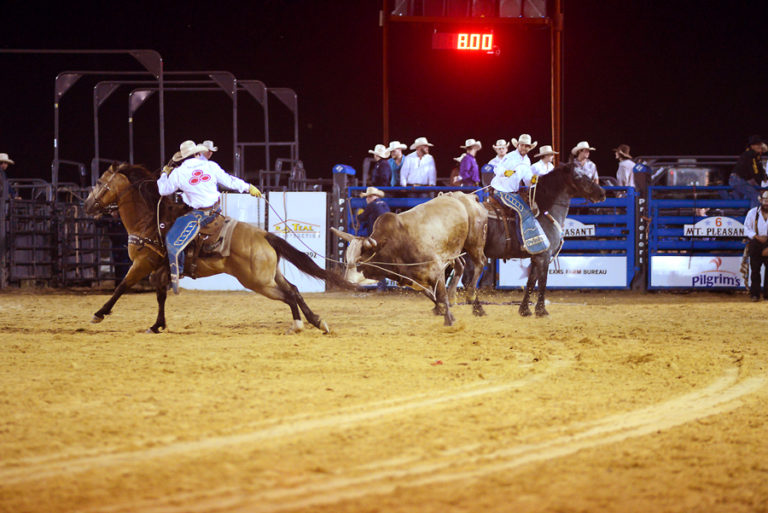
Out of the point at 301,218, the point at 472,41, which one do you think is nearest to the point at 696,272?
the point at 472,41

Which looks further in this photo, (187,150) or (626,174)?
(626,174)

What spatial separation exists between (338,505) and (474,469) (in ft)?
2.21

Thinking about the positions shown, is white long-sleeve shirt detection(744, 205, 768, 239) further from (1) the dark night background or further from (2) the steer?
(1) the dark night background

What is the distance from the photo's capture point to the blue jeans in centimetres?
1282

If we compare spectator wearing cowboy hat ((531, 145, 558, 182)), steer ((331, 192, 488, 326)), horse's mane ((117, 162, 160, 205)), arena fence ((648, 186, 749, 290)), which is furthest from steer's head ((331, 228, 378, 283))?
arena fence ((648, 186, 749, 290))

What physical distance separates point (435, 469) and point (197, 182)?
16.3 feet

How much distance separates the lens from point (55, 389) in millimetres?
4777

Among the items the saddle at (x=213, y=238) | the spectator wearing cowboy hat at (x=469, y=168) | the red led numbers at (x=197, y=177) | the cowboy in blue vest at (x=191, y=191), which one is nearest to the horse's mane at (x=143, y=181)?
the cowboy in blue vest at (x=191, y=191)

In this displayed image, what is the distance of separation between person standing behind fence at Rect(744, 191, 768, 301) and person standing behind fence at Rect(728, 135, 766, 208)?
89 centimetres

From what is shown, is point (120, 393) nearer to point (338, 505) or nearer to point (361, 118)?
point (338, 505)

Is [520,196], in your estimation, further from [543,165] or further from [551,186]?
[543,165]

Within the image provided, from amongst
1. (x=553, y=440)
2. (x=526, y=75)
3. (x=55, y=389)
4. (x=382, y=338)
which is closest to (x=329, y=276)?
(x=382, y=338)

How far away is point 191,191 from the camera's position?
24.4 feet

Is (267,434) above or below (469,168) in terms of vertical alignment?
below
